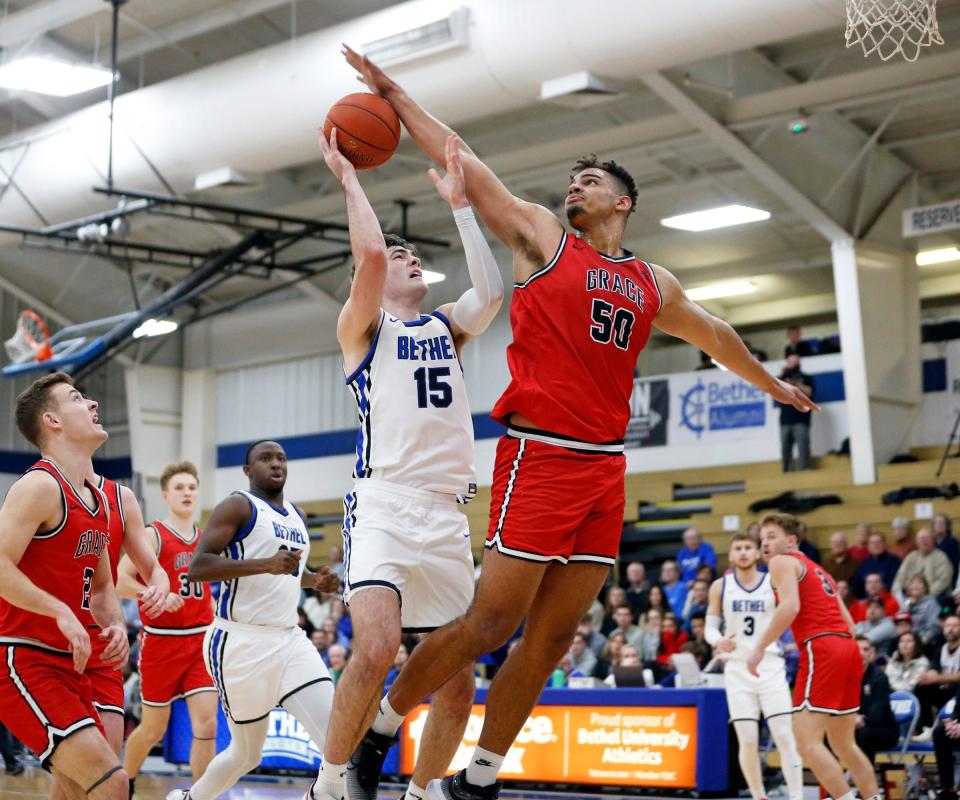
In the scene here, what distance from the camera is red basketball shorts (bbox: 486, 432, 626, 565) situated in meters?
5.23

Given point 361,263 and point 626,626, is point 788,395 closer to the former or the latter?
point 361,263

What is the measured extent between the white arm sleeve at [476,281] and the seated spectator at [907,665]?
8047mm

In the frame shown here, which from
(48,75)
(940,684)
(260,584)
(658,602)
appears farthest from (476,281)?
(48,75)

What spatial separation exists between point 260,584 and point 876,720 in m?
6.07

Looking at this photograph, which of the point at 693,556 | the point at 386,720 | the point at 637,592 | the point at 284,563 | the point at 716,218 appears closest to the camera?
the point at 386,720

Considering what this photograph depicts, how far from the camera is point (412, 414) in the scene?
5.61 m

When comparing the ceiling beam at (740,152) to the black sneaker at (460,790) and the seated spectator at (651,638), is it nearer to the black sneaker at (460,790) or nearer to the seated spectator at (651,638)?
the seated spectator at (651,638)

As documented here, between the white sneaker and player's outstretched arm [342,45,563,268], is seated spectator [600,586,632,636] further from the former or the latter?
player's outstretched arm [342,45,563,268]

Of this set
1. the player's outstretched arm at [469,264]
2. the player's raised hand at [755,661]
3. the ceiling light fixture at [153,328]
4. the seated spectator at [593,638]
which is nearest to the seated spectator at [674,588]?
the seated spectator at [593,638]

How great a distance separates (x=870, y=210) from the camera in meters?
18.7

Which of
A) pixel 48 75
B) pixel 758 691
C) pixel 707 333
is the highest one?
pixel 48 75

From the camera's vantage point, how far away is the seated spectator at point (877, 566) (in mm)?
16125

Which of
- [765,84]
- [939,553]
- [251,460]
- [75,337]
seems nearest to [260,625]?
[251,460]

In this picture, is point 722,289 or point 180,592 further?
point 722,289
